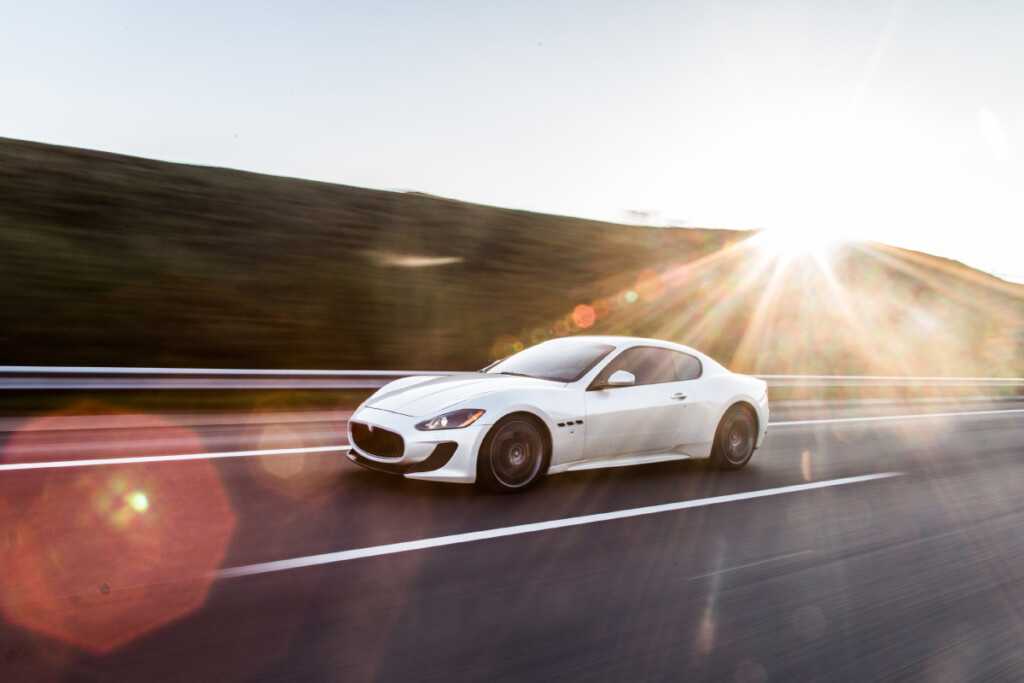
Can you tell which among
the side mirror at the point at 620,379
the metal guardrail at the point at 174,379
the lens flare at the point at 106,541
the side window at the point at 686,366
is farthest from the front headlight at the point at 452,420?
the metal guardrail at the point at 174,379

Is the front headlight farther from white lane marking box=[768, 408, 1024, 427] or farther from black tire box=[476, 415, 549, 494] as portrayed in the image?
white lane marking box=[768, 408, 1024, 427]

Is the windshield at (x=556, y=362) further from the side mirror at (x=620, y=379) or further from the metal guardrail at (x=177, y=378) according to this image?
the metal guardrail at (x=177, y=378)

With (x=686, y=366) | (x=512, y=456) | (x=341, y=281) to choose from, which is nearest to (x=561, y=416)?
(x=512, y=456)

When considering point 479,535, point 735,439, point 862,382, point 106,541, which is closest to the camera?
point 106,541

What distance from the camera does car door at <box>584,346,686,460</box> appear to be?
6219mm

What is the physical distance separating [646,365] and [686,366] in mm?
560

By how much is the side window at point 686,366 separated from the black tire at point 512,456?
1.80 metres

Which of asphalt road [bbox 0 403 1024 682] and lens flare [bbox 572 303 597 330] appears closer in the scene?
asphalt road [bbox 0 403 1024 682]

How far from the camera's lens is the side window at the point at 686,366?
23.2 ft

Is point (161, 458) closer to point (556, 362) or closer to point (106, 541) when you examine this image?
point (106, 541)

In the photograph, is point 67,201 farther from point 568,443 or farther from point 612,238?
point 612,238

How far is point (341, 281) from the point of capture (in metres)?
15.4

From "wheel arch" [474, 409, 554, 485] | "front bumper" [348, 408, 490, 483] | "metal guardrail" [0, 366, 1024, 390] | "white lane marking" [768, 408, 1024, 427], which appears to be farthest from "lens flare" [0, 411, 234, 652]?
"white lane marking" [768, 408, 1024, 427]

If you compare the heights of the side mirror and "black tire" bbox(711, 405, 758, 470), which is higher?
the side mirror
